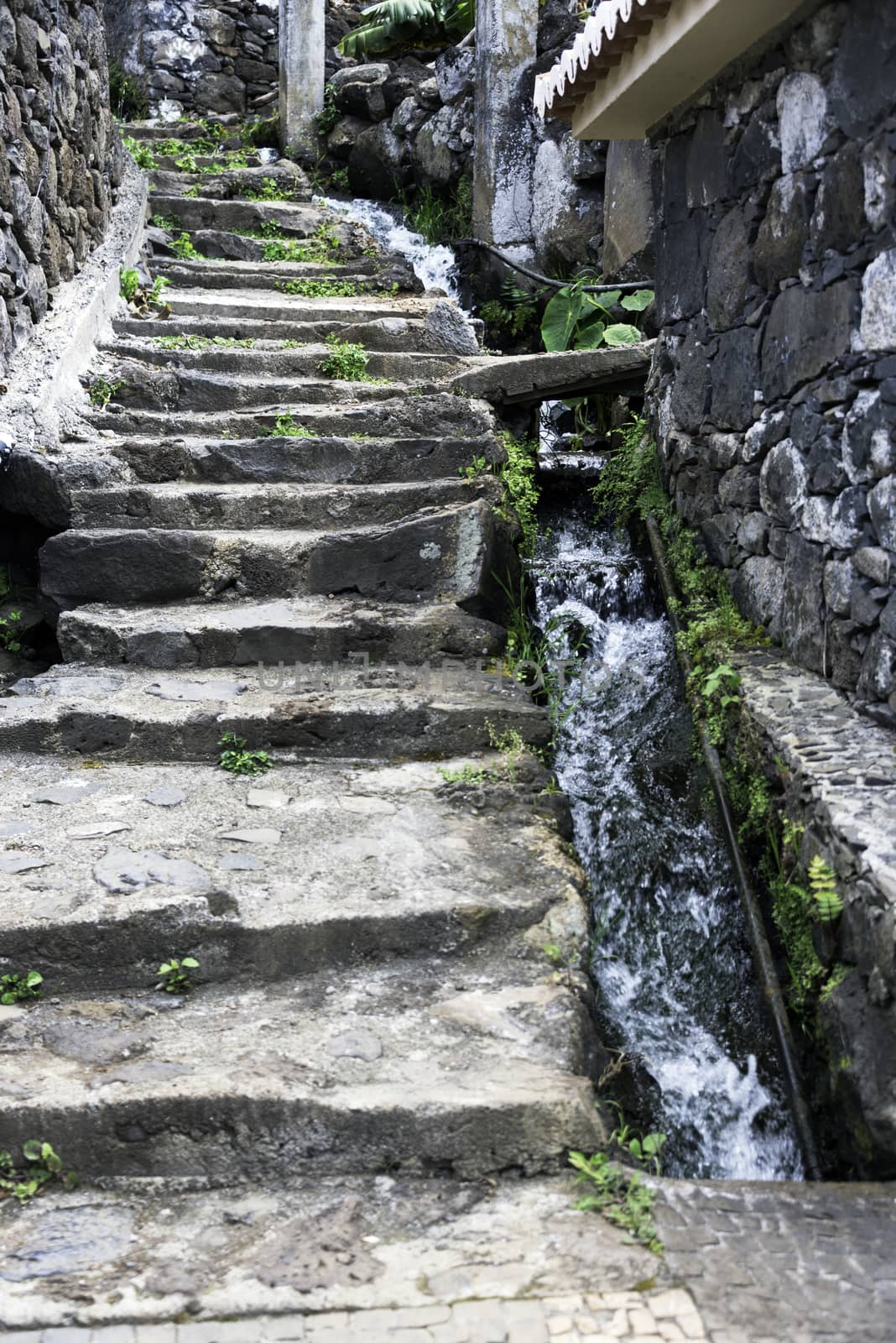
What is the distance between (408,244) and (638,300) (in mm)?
3081

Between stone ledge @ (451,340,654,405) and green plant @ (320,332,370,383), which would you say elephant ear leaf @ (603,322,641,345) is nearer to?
stone ledge @ (451,340,654,405)

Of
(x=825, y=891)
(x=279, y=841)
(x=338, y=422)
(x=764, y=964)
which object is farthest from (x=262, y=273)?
(x=825, y=891)

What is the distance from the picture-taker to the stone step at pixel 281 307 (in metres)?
7.16

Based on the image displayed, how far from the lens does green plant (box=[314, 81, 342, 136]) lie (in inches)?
468

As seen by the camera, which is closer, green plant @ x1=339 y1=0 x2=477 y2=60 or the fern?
the fern

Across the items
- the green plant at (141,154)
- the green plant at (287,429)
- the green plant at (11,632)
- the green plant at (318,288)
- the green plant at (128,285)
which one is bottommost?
the green plant at (11,632)

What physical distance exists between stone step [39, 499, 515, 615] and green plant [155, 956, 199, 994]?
2323 millimetres

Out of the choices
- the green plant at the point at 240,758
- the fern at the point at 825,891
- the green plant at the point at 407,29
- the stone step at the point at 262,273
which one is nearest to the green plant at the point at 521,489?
the green plant at the point at 240,758

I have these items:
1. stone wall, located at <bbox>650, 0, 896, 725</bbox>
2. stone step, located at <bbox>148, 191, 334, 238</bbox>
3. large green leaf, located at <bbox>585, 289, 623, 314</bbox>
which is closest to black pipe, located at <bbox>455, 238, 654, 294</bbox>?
large green leaf, located at <bbox>585, 289, 623, 314</bbox>

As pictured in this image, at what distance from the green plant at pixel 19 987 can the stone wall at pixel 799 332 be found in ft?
8.82

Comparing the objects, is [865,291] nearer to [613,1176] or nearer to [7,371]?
[613,1176]

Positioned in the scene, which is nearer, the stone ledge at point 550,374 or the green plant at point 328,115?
the stone ledge at point 550,374

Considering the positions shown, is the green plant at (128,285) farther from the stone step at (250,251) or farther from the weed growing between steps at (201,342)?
the stone step at (250,251)

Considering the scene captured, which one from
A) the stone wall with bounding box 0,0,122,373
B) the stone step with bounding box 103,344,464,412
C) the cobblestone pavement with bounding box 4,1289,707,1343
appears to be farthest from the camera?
the stone step with bounding box 103,344,464,412
